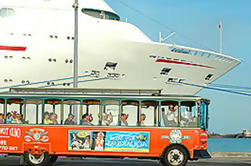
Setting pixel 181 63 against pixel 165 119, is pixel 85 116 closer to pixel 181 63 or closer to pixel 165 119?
pixel 165 119

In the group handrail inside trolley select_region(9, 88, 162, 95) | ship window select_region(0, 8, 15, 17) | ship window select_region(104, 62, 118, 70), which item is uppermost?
ship window select_region(0, 8, 15, 17)

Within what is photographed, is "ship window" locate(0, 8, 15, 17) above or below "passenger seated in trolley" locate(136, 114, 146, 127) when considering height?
above

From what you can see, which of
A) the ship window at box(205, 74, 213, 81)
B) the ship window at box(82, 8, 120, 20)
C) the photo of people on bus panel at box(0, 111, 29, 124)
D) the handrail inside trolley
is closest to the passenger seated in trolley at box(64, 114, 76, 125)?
the handrail inside trolley

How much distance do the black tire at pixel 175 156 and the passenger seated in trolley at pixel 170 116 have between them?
871 mm

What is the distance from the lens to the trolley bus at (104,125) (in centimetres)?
1659

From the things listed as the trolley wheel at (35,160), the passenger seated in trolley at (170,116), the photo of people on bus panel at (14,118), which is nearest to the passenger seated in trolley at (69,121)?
the trolley wheel at (35,160)

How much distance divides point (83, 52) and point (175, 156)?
16.9m

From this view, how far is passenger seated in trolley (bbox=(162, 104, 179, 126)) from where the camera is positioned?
54.5 ft

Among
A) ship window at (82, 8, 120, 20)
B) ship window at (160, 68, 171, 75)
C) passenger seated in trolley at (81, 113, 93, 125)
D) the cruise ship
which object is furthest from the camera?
ship window at (82, 8, 120, 20)

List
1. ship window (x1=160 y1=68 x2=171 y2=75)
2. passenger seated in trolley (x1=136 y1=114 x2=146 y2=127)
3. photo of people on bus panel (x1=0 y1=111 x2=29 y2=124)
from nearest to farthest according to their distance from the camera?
1. passenger seated in trolley (x1=136 y1=114 x2=146 y2=127)
2. photo of people on bus panel (x1=0 y1=111 x2=29 y2=124)
3. ship window (x1=160 y1=68 x2=171 y2=75)

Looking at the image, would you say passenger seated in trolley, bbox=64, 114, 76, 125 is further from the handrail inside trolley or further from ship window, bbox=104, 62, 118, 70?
ship window, bbox=104, 62, 118, 70

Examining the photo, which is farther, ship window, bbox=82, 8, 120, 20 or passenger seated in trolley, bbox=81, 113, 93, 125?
ship window, bbox=82, 8, 120, 20

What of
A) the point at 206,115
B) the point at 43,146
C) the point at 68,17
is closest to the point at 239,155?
the point at 206,115

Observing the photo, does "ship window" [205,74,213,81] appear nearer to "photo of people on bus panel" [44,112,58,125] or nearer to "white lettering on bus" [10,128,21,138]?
"photo of people on bus panel" [44,112,58,125]
